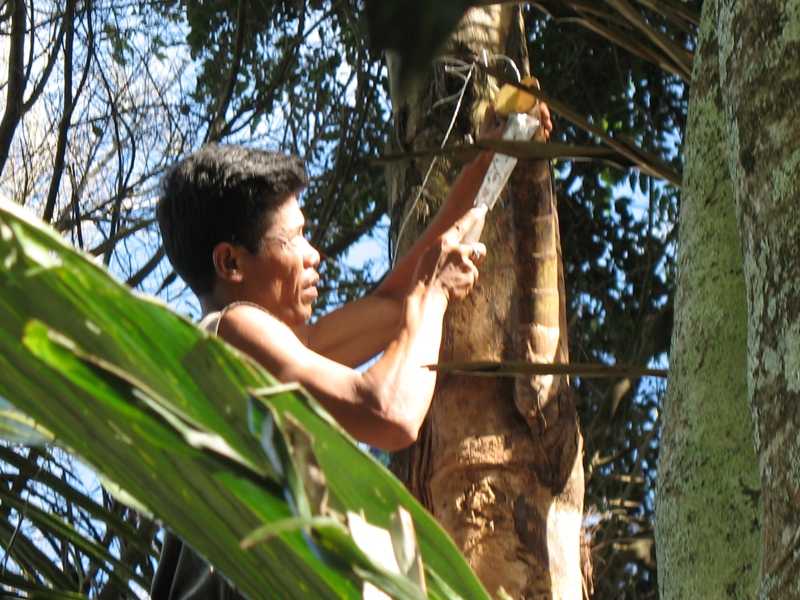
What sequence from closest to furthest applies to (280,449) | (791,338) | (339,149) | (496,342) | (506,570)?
(280,449) → (791,338) → (506,570) → (496,342) → (339,149)

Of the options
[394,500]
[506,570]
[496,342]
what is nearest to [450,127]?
[496,342]

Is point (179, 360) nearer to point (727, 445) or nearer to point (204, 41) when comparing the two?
point (727, 445)

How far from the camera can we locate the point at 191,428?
0.39 metres

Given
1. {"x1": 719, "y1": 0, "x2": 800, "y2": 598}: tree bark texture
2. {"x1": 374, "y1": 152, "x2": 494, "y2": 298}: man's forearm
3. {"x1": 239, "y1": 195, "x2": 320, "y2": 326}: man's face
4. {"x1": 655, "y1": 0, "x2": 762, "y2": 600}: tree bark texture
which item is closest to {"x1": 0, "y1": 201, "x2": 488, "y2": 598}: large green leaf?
{"x1": 719, "y1": 0, "x2": 800, "y2": 598}: tree bark texture

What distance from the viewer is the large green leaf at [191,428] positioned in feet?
1.26

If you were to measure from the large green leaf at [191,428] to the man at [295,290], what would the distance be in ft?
3.85

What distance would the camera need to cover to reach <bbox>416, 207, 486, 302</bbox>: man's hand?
1.85 meters

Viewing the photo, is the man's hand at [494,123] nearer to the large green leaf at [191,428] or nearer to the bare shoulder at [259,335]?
the bare shoulder at [259,335]

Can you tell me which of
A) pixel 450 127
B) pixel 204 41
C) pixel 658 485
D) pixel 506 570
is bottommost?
pixel 658 485

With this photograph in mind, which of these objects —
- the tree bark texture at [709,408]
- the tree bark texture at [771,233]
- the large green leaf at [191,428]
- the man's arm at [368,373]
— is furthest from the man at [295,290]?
the large green leaf at [191,428]

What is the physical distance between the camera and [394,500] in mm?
437

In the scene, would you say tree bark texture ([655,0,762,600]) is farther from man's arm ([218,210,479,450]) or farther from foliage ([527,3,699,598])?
foliage ([527,3,699,598])

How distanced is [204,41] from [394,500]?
3.87 m

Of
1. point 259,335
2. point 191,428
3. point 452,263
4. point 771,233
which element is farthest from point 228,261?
point 191,428
